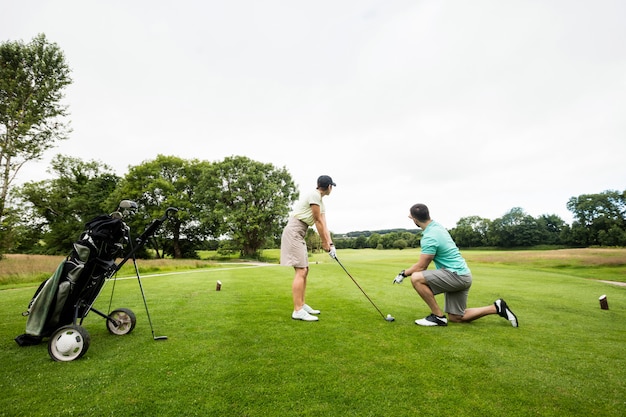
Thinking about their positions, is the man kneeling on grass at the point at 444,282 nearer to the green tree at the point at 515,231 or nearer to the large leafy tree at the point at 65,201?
the large leafy tree at the point at 65,201

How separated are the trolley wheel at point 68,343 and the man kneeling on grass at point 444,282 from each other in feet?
14.3

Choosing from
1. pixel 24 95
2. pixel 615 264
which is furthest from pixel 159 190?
pixel 615 264

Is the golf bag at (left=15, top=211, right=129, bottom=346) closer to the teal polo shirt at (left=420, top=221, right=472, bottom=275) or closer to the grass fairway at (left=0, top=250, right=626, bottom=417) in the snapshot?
the grass fairway at (left=0, top=250, right=626, bottom=417)

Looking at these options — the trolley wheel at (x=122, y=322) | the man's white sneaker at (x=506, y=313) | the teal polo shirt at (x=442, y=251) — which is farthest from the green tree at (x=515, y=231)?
the trolley wheel at (x=122, y=322)

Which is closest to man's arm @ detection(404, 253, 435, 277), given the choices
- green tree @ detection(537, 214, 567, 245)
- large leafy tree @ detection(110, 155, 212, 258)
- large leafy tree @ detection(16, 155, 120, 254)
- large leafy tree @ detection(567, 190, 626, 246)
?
large leafy tree @ detection(110, 155, 212, 258)

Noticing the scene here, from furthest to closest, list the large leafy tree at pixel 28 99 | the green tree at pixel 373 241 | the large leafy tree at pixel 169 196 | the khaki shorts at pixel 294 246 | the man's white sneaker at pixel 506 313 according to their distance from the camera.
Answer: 1. the green tree at pixel 373 241
2. the large leafy tree at pixel 169 196
3. the large leafy tree at pixel 28 99
4. the khaki shorts at pixel 294 246
5. the man's white sneaker at pixel 506 313

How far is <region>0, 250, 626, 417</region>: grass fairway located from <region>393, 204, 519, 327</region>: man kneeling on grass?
9.0 inches

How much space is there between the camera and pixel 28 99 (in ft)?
62.0

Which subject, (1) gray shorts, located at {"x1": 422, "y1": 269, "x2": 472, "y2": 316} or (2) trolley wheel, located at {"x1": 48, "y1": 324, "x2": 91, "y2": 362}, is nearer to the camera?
(2) trolley wheel, located at {"x1": 48, "y1": 324, "x2": 91, "y2": 362}

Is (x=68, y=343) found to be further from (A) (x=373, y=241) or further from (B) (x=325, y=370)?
(A) (x=373, y=241)

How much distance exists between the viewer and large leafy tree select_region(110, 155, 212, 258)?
3850cm

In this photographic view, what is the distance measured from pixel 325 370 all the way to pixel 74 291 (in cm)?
335

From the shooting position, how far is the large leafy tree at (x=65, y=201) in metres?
38.2

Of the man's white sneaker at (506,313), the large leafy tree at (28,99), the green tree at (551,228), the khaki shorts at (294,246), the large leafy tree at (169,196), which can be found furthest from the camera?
the green tree at (551,228)
